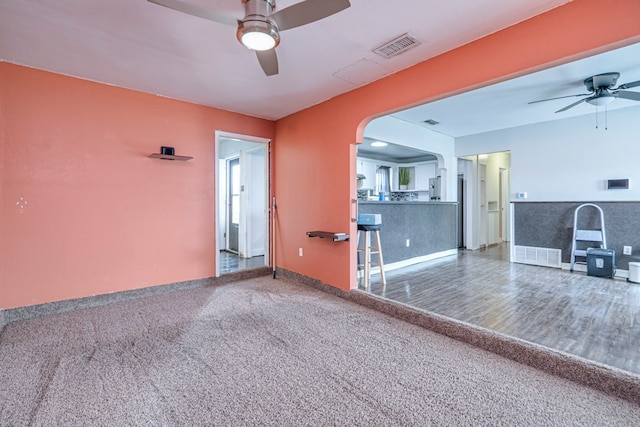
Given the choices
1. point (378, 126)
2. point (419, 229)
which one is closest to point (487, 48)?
point (378, 126)

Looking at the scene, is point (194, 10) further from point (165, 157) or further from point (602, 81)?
point (602, 81)

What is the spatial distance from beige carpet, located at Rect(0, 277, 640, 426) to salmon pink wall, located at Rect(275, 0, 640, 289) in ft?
4.39

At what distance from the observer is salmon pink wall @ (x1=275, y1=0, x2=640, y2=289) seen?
195 cm

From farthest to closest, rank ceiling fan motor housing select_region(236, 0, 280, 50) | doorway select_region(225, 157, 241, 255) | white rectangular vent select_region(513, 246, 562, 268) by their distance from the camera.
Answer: doorway select_region(225, 157, 241, 255)
white rectangular vent select_region(513, 246, 562, 268)
ceiling fan motor housing select_region(236, 0, 280, 50)

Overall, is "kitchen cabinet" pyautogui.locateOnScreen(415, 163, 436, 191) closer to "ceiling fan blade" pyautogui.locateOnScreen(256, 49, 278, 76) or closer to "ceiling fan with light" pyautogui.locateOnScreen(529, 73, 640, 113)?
"ceiling fan with light" pyautogui.locateOnScreen(529, 73, 640, 113)

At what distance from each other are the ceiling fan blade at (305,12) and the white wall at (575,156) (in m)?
5.36

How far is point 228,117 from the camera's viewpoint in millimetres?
4340

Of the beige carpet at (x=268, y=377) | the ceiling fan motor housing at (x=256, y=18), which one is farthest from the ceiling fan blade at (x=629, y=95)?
the ceiling fan motor housing at (x=256, y=18)

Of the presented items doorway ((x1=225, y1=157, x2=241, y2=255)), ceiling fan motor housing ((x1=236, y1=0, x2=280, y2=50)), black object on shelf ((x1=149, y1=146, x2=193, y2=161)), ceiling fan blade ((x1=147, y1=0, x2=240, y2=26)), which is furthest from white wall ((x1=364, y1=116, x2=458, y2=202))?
ceiling fan blade ((x1=147, y1=0, x2=240, y2=26))

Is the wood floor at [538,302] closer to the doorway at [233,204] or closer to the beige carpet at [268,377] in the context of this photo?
the beige carpet at [268,377]

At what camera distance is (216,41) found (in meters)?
2.48

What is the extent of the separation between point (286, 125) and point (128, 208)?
2.51 m

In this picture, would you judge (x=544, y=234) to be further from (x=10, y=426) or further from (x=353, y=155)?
(x=10, y=426)

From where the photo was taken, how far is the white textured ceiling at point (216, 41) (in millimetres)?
2076
